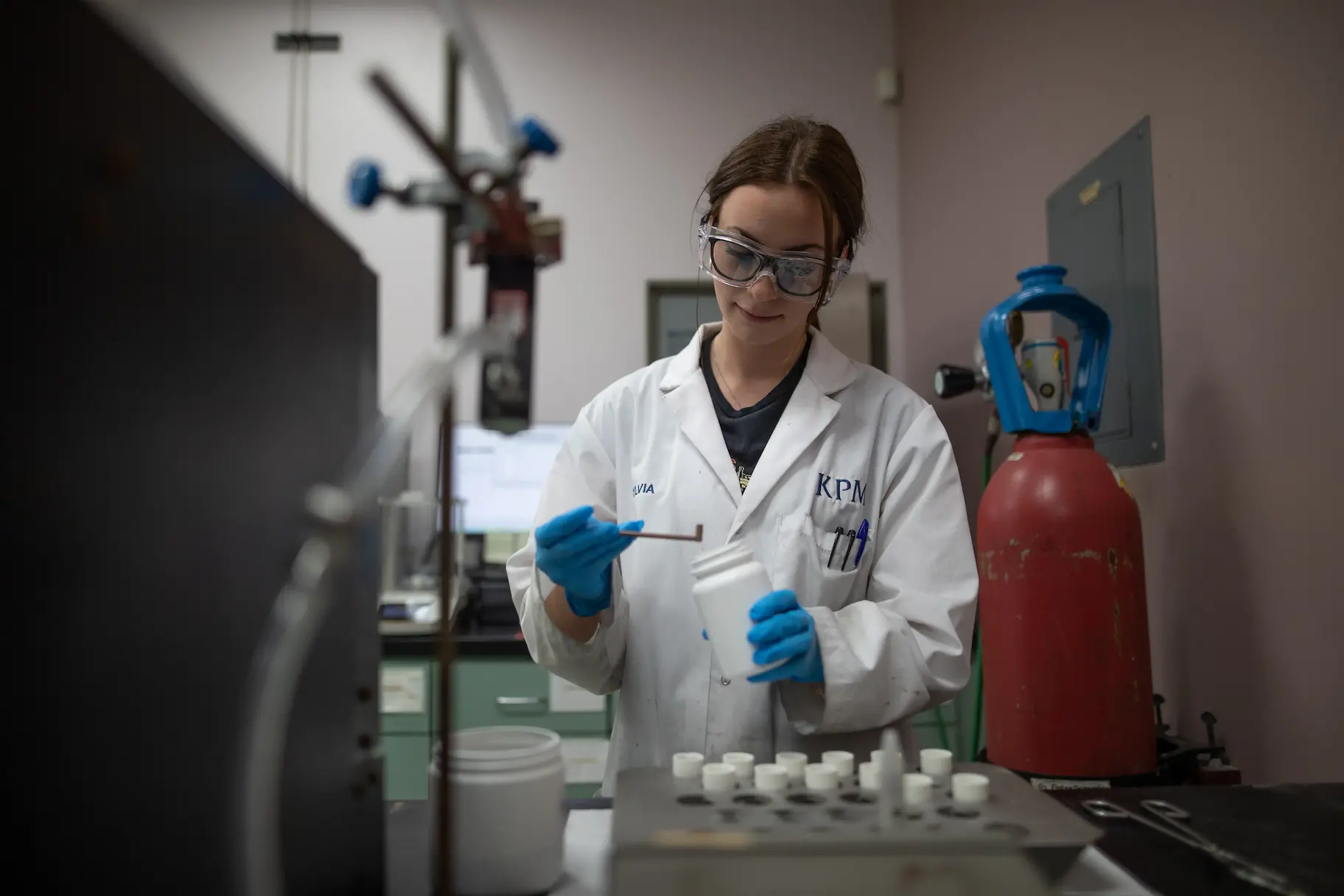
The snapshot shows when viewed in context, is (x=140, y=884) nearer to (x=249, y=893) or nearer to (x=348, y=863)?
(x=249, y=893)

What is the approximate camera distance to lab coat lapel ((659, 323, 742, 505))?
133cm

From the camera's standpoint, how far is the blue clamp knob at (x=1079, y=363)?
65.3 inches

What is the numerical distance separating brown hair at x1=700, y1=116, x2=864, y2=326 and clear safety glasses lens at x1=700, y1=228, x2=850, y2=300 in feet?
0.13

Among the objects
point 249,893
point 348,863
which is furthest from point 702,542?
point 249,893

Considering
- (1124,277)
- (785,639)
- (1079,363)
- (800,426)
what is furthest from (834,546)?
(1124,277)

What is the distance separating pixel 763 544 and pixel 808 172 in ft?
1.74

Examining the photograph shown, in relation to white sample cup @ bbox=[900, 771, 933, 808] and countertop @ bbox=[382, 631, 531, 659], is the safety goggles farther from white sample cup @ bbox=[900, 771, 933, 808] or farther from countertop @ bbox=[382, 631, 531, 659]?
countertop @ bbox=[382, 631, 531, 659]

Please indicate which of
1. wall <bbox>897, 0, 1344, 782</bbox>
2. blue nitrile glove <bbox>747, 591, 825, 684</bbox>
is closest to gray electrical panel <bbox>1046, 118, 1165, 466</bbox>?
wall <bbox>897, 0, 1344, 782</bbox>

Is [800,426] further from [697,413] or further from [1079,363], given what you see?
[1079,363]

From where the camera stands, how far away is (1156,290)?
1.83 m

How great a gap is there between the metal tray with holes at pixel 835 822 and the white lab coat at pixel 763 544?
0.39 meters

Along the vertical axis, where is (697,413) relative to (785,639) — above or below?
above

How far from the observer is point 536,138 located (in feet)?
1.79

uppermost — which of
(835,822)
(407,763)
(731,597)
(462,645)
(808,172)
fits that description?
(808,172)
